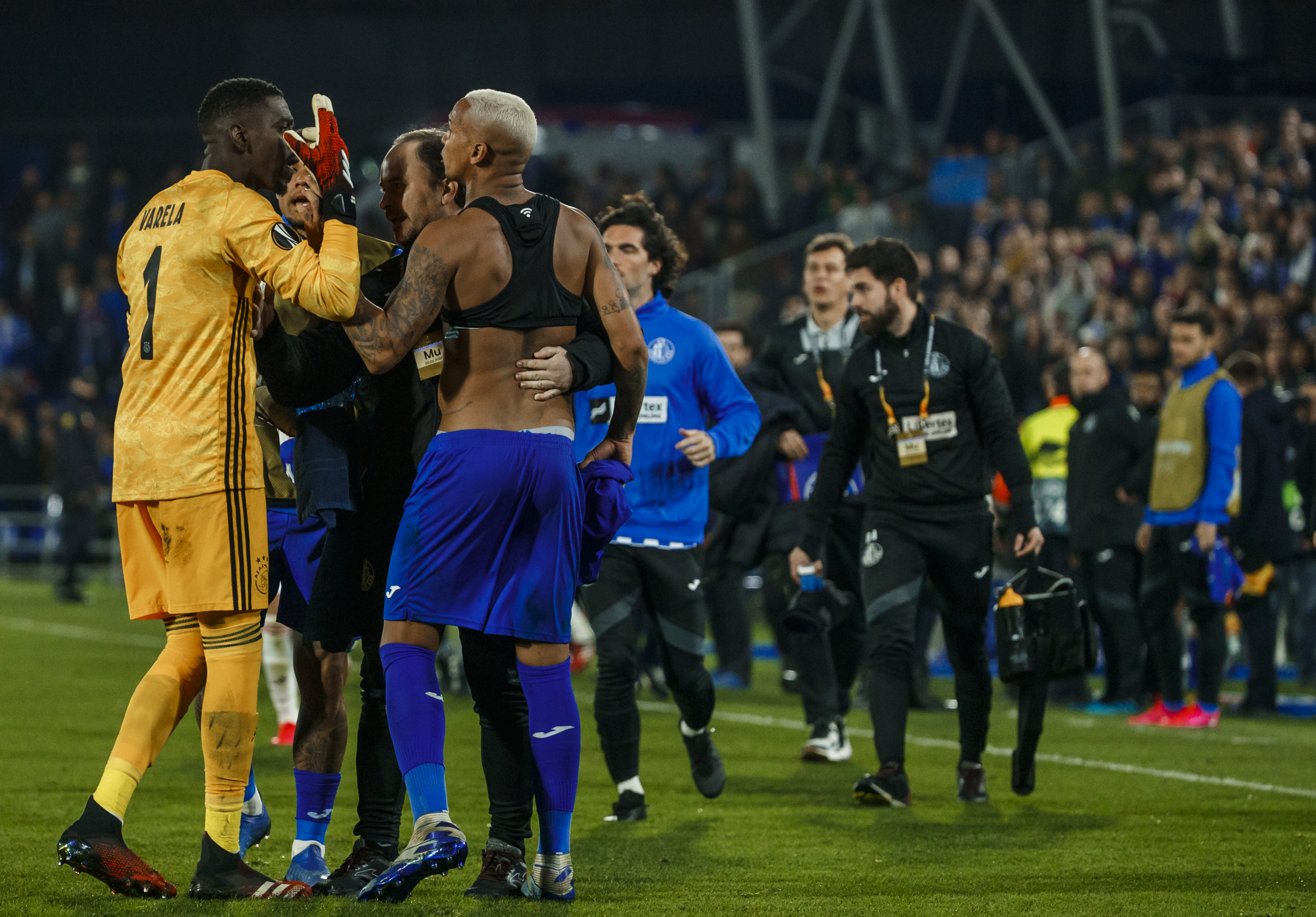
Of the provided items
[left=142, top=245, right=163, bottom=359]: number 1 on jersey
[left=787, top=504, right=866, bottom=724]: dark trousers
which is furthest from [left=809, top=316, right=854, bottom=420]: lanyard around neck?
[left=142, top=245, right=163, bottom=359]: number 1 on jersey

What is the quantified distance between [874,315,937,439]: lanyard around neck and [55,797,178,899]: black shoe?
350 centimetres

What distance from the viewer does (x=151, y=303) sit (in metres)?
4.55

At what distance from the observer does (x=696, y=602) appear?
6.48m

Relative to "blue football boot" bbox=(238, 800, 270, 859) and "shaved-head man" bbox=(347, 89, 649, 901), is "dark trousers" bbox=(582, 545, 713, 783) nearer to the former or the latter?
"blue football boot" bbox=(238, 800, 270, 859)

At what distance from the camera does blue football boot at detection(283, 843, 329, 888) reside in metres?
4.75

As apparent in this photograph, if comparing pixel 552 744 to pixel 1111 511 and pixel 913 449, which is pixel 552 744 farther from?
pixel 1111 511

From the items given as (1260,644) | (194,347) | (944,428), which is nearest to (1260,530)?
(1260,644)

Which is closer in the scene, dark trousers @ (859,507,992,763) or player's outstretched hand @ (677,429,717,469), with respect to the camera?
player's outstretched hand @ (677,429,717,469)

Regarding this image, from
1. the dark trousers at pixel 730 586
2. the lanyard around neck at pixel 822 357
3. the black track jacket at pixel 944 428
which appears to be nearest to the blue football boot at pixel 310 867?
the black track jacket at pixel 944 428

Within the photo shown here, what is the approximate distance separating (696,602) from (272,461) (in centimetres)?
193

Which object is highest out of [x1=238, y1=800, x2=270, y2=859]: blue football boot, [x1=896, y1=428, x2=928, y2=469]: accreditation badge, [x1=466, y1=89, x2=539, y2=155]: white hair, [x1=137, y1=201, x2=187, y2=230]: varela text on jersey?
[x1=466, y1=89, x2=539, y2=155]: white hair

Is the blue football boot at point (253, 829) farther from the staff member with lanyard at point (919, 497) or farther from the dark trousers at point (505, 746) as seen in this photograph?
the staff member with lanyard at point (919, 497)

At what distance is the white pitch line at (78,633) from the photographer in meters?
14.3

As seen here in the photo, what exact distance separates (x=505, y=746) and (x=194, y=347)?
4.64 feet
